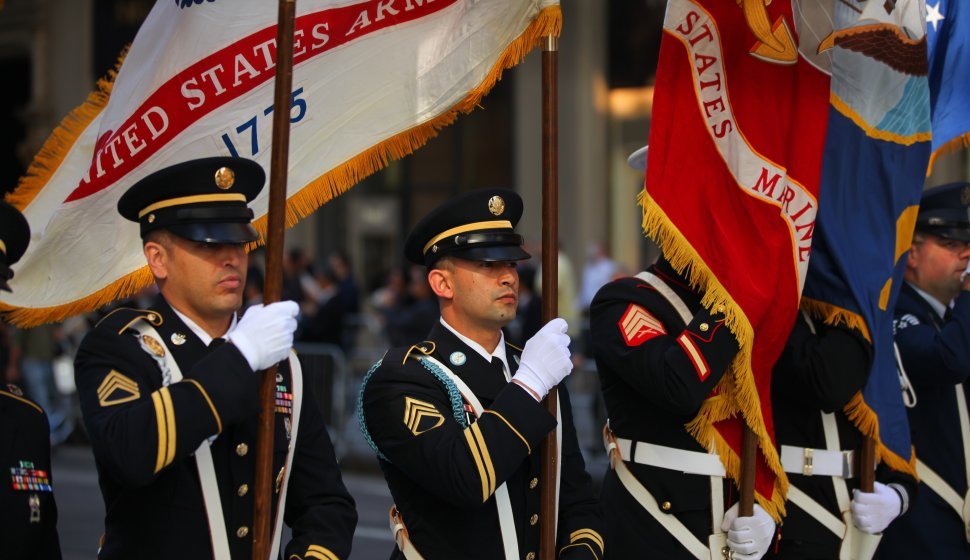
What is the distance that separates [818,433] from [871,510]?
1.05 ft

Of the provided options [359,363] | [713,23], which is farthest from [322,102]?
[359,363]

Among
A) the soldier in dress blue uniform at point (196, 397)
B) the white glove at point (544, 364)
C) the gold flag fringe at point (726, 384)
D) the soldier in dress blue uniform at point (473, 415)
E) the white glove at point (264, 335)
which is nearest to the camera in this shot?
the soldier in dress blue uniform at point (196, 397)

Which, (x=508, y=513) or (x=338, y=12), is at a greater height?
(x=338, y=12)

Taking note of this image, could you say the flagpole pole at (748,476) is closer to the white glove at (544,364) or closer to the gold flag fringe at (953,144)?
the white glove at (544,364)

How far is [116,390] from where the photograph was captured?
328 centimetres

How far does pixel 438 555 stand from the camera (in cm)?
378

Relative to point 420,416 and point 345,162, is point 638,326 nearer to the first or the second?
point 420,416

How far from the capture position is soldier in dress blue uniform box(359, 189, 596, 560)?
3590mm

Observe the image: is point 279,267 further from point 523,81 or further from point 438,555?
point 523,81

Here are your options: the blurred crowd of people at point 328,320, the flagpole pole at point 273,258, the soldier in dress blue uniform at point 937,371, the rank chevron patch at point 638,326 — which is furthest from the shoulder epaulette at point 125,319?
the blurred crowd of people at point 328,320

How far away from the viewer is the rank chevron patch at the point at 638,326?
14.0 feet

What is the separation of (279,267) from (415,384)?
62cm

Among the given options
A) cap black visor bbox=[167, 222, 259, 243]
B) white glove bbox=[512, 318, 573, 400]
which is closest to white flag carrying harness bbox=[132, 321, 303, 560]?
cap black visor bbox=[167, 222, 259, 243]

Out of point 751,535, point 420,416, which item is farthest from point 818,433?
point 420,416
